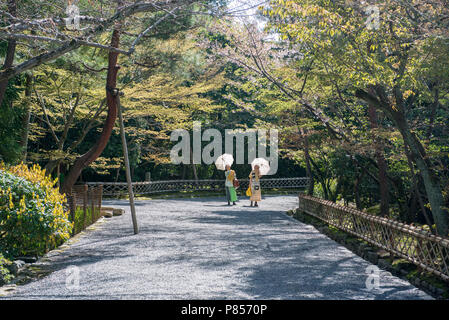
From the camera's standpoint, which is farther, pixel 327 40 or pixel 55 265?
pixel 327 40

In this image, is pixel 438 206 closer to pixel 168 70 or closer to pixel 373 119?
pixel 373 119

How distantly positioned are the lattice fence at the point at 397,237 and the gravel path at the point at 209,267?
1.57 feet

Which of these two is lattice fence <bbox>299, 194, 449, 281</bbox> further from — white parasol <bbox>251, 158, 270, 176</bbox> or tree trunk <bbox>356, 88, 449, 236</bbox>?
white parasol <bbox>251, 158, 270, 176</bbox>

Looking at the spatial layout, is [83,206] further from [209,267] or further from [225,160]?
[225,160]

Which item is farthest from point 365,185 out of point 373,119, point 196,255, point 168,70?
point 196,255

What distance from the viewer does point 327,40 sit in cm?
939

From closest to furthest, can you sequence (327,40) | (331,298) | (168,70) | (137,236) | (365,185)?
1. (331,298)
2. (327,40)
3. (137,236)
4. (168,70)
5. (365,185)

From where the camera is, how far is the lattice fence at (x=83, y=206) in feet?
37.0

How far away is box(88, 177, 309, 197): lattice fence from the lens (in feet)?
89.0

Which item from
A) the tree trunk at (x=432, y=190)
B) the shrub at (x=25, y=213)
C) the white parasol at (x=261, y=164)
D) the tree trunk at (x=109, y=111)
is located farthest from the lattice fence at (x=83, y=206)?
the white parasol at (x=261, y=164)

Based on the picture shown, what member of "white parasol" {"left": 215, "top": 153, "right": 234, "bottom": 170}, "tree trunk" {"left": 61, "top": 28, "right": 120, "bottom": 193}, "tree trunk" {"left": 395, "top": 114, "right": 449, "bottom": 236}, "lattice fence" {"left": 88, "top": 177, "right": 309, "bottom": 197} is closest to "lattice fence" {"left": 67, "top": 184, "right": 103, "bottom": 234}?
"tree trunk" {"left": 61, "top": 28, "right": 120, "bottom": 193}

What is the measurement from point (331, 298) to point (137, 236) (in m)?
6.38

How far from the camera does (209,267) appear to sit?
25.0ft

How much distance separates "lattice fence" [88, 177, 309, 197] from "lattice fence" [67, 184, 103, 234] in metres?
11.1
